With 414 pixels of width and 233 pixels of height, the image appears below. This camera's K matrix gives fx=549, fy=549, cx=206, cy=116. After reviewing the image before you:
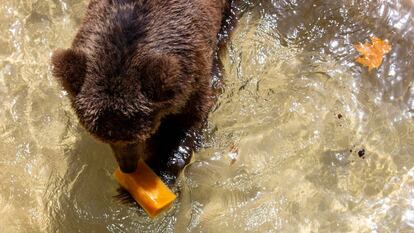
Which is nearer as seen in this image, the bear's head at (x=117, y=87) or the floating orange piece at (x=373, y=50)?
the bear's head at (x=117, y=87)

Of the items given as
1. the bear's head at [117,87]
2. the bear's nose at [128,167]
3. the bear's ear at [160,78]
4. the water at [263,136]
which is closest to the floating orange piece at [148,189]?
the bear's nose at [128,167]

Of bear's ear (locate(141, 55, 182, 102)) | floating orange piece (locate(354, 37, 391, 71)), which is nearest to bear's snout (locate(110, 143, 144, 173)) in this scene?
bear's ear (locate(141, 55, 182, 102))

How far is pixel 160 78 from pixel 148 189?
891 mm

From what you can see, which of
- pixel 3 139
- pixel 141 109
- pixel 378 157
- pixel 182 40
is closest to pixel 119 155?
pixel 141 109

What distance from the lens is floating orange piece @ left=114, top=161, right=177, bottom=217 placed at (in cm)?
341

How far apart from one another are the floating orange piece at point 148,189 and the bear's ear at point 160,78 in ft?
2.31

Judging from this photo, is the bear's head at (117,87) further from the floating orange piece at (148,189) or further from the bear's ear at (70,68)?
the floating orange piece at (148,189)

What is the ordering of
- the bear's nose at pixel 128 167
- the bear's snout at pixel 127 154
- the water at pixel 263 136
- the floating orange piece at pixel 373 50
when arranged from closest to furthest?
1. the bear's snout at pixel 127 154
2. the bear's nose at pixel 128 167
3. the water at pixel 263 136
4. the floating orange piece at pixel 373 50

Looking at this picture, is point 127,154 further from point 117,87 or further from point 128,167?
point 117,87

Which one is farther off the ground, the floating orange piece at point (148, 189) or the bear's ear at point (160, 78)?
the bear's ear at point (160, 78)

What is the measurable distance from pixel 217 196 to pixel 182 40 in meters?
1.21

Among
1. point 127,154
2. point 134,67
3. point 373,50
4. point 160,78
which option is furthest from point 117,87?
point 373,50

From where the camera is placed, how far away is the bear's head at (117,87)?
2906mm

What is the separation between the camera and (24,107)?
428cm
